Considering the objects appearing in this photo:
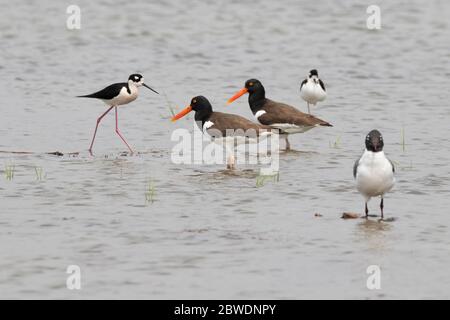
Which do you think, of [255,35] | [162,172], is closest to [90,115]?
[162,172]

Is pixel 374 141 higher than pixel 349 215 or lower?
higher

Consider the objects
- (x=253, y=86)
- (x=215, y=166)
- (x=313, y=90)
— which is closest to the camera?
(x=215, y=166)

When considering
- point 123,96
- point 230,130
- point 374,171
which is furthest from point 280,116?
point 374,171

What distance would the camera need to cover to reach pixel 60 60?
87.6 ft

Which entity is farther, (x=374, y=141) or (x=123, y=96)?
(x=123, y=96)

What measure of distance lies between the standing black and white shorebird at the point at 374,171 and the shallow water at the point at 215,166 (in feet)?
1.31

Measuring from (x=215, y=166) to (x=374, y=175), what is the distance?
433 centimetres

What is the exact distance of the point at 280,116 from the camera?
1872 centimetres

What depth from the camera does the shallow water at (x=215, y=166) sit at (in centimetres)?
1084

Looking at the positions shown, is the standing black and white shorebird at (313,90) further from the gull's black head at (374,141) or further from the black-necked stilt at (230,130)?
the gull's black head at (374,141)

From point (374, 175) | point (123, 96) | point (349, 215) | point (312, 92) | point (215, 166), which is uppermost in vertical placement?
point (312, 92)

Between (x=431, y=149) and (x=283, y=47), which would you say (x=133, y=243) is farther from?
(x=283, y=47)

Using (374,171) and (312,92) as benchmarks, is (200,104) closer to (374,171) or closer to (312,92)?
(312,92)

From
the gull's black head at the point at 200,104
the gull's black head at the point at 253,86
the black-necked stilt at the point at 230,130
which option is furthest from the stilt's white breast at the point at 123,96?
the gull's black head at the point at 253,86
